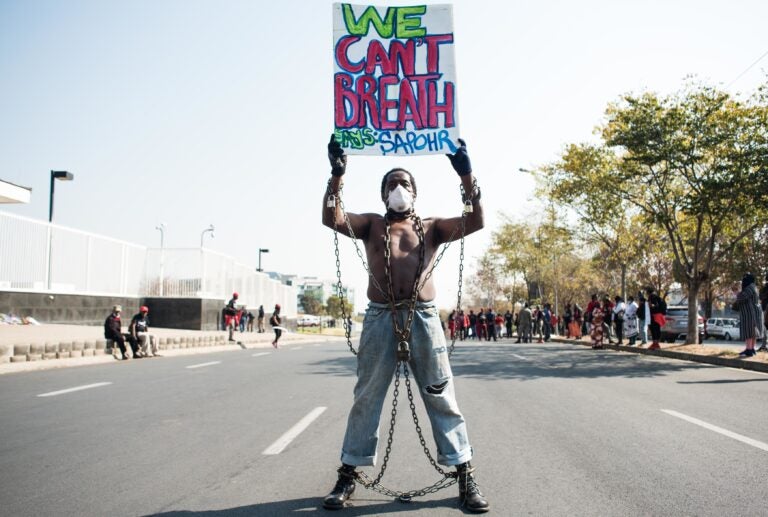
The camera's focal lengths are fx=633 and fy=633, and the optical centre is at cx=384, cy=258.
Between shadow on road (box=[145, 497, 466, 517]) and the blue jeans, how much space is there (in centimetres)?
28

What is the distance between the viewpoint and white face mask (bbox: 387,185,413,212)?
13.7 feet

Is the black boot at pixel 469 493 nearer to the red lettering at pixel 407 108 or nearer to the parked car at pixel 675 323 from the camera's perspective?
the red lettering at pixel 407 108

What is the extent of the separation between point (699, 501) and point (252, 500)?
2.71 m

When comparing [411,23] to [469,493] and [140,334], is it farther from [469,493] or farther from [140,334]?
[140,334]

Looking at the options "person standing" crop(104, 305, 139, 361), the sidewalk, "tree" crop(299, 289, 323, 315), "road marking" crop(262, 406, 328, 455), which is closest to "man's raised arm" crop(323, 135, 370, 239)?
"road marking" crop(262, 406, 328, 455)

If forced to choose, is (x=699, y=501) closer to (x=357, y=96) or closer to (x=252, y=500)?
(x=252, y=500)

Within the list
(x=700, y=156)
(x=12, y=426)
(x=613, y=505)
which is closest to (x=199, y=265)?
(x=700, y=156)

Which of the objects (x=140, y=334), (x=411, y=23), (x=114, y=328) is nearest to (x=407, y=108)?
(x=411, y=23)

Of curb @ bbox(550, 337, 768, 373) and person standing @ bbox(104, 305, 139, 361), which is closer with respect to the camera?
curb @ bbox(550, 337, 768, 373)

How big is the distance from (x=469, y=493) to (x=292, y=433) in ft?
9.05

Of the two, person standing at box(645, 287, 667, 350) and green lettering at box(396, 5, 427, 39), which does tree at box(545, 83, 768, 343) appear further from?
green lettering at box(396, 5, 427, 39)

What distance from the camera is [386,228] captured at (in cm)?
414

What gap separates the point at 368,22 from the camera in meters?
4.85

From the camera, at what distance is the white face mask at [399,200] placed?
13.7ft
